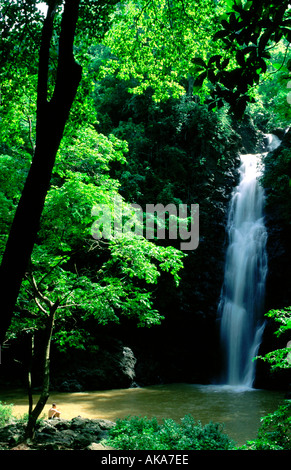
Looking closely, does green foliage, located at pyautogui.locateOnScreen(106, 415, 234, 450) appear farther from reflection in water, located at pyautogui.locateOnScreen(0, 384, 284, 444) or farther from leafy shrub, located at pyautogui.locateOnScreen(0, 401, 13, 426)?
leafy shrub, located at pyautogui.locateOnScreen(0, 401, 13, 426)

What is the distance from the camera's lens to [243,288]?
686 inches

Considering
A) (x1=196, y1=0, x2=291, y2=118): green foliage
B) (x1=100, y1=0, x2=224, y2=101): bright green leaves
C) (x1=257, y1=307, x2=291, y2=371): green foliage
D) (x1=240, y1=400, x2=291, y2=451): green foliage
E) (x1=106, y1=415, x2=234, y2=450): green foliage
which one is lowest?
(x1=106, y1=415, x2=234, y2=450): green foliage

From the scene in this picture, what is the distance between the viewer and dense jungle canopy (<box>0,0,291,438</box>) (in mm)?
2570

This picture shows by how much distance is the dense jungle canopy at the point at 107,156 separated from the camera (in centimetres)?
257

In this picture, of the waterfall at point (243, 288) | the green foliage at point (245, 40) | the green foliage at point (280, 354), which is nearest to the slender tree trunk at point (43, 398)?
the green foliage at point (280, 354)

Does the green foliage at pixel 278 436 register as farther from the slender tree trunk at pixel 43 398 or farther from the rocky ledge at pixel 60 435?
the slender tree trunk at pixel 43 398

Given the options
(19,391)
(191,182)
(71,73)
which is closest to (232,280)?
(191,182)

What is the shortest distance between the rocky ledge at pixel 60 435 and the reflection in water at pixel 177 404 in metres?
2.49

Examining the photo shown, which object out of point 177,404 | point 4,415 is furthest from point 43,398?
point 177,404

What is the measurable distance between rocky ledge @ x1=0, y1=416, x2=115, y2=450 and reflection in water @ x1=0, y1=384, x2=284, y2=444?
249 centimetres

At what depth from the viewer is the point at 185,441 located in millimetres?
5953

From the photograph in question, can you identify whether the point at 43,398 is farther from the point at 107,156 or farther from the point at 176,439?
the point at 107,156

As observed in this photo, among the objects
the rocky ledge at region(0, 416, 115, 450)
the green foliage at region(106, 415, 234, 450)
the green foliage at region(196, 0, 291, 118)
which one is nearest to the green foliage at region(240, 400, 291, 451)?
the green foliage at region(106, 415, 234, 450)

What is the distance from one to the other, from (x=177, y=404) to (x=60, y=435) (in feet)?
19.5
